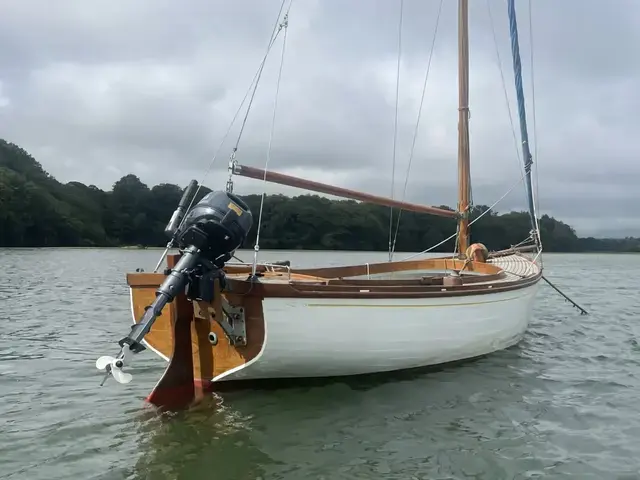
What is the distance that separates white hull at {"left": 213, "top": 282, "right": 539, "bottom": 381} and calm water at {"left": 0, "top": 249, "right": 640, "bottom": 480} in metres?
0.34

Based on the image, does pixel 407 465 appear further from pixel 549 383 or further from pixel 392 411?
pixel 549 383

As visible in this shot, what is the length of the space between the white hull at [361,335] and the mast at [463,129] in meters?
4.76

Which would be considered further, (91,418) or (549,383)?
(549,383)

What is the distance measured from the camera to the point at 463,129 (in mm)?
13023

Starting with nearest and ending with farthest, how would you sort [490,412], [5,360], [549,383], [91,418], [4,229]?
[91,418] → [490,412] → [549,383] → [5,360] → [4,229]

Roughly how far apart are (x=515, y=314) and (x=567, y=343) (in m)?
2.51

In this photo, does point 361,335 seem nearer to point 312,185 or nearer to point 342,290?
point 342,290

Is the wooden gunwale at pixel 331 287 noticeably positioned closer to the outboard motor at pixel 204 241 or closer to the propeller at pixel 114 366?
the outboard motor at pixel 204 241

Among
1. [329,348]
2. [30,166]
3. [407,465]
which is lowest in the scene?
[407,465]

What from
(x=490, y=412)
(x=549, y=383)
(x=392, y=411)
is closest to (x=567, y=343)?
(x=549, y=383)

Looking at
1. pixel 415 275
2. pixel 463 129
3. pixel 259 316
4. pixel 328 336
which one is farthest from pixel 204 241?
pixel 463 129

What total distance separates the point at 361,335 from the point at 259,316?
48.4 inches

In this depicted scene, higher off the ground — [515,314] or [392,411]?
[515,314]

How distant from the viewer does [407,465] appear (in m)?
5.28
